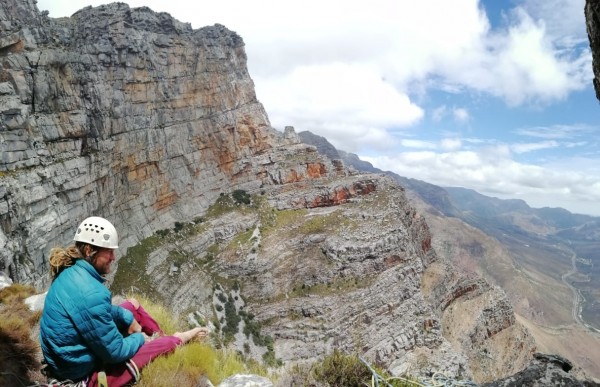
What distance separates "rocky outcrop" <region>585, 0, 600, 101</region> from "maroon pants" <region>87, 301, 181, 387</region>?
27.3 ft

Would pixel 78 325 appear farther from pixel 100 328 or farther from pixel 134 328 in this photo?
pixel 134 328

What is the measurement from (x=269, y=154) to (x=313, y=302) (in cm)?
4550

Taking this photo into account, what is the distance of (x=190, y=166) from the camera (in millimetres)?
85500

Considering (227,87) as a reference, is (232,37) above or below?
above

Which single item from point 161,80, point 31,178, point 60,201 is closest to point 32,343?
point 31,178

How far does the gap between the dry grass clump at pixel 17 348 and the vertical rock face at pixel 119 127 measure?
93.1ft

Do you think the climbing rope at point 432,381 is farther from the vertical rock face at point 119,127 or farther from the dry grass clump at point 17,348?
the vertical rock face at point 119,127

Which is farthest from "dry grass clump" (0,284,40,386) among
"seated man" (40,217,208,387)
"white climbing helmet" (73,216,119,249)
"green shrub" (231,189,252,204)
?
"green shrub" (231,189,252,204)

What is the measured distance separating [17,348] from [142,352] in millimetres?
3029

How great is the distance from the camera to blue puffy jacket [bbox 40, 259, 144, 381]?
5.91 meters

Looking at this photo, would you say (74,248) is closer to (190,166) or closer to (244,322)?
(244,322)

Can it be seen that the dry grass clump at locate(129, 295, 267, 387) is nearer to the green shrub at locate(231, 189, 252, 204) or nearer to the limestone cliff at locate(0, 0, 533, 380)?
the limestone cliff at locate(0, 0, 533, 380)

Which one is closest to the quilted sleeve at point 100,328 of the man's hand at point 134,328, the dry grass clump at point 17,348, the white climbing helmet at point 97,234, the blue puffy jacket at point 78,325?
the blue puffy jacket at point 78,325

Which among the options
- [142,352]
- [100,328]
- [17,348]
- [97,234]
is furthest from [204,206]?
[100,328]
